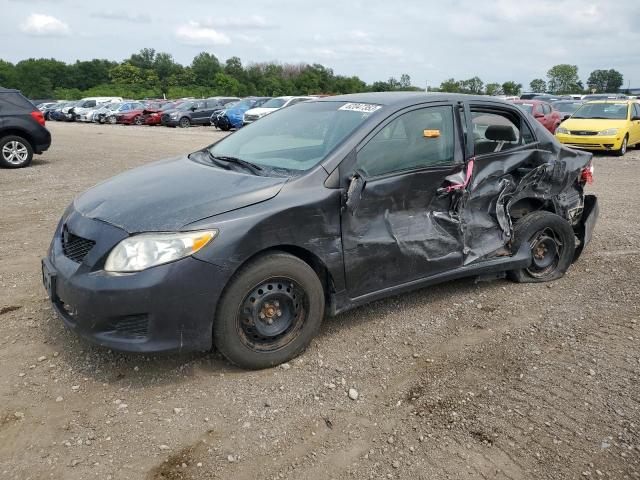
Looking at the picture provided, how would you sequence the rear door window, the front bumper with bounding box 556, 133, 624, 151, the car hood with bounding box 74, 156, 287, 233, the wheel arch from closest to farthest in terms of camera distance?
1. the car hood with bounding box 74, 156, 287, 233
2. the rear door window
3. the wheel arch
4. the front bumper with bounding box 556, 133, 624, 151

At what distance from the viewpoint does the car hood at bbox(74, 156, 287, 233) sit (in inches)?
123

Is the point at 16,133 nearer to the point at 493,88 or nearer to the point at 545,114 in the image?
the point at 545,114

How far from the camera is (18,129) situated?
1165 cm

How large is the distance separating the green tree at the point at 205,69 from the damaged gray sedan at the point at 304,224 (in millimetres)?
80188

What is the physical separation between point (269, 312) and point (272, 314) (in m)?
0.03

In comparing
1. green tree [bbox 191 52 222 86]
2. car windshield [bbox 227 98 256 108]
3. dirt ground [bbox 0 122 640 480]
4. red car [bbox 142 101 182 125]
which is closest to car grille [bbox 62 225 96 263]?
dirt ground [bbox 0 122 640 480]

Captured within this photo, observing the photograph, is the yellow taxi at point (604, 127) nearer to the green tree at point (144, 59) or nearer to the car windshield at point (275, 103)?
the car windshield at point (275, 103)

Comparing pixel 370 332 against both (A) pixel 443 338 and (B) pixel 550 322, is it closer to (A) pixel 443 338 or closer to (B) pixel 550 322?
(A) pixel 443 338

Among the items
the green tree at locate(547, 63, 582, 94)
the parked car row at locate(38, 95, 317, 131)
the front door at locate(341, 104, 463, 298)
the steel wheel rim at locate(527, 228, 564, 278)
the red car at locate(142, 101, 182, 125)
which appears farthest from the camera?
the green tree at locate(547, 63, 582, 94)

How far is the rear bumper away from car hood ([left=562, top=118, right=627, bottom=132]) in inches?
412

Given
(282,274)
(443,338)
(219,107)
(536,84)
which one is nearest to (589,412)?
(443,338)

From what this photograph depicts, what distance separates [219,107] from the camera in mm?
31672

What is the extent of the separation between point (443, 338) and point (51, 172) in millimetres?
10258

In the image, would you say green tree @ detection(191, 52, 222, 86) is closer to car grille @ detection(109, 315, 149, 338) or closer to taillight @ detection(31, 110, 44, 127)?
taillight @ detection(31, 110, 44, 127)
